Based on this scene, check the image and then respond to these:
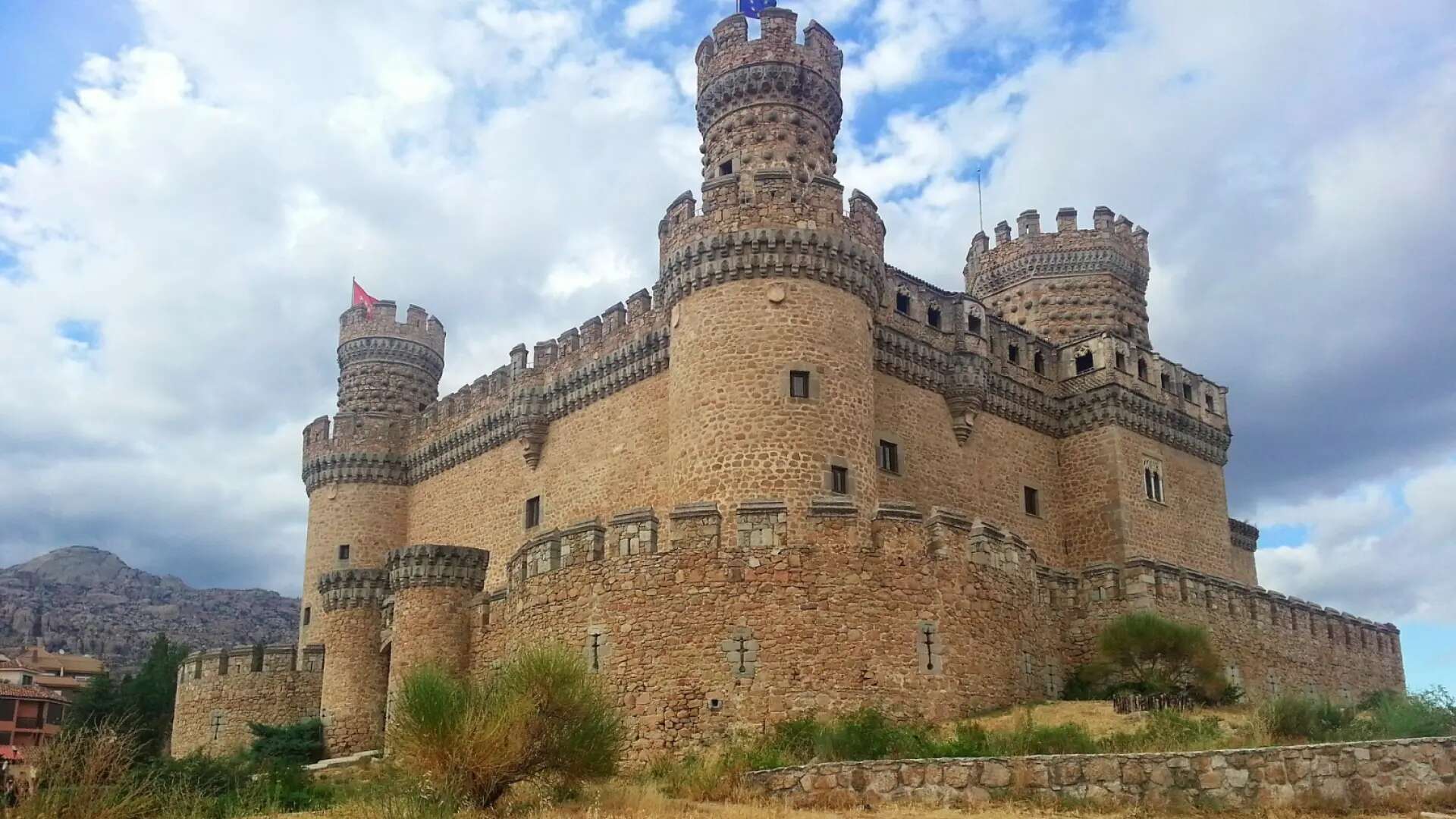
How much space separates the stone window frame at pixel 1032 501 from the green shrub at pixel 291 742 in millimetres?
15241

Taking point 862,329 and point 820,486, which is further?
point 862,329

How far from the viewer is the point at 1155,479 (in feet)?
87.8

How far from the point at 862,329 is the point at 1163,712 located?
8068mm

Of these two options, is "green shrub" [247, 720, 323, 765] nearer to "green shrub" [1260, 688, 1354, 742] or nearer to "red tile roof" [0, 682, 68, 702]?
"green shrub" [1260, 688, 1354, 742]

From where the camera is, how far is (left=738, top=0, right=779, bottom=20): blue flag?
82.0 ft

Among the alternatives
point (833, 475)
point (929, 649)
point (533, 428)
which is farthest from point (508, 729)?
point (533, 428)

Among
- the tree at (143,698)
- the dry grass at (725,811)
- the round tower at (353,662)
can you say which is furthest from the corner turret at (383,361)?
the dry grass at (725,811)

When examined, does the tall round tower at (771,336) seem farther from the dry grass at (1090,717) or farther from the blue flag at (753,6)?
the blue flag at (753,6)

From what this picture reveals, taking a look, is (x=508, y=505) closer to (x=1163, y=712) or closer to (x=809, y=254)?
(x=809, y=254)

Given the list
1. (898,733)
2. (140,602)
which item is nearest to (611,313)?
(898,733)

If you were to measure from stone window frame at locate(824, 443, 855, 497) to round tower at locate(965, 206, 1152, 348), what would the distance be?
11.7 metres

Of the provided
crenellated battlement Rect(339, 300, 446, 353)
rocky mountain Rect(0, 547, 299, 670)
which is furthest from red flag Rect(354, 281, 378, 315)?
rocky mountain Rect(0, 547, 299, 670)

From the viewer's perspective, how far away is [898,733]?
14039 mm

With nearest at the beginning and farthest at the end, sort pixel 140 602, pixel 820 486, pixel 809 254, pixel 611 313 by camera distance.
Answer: pixel 820 486 → pixel 809 254 → pixel 611 313 → pixel 140 602
